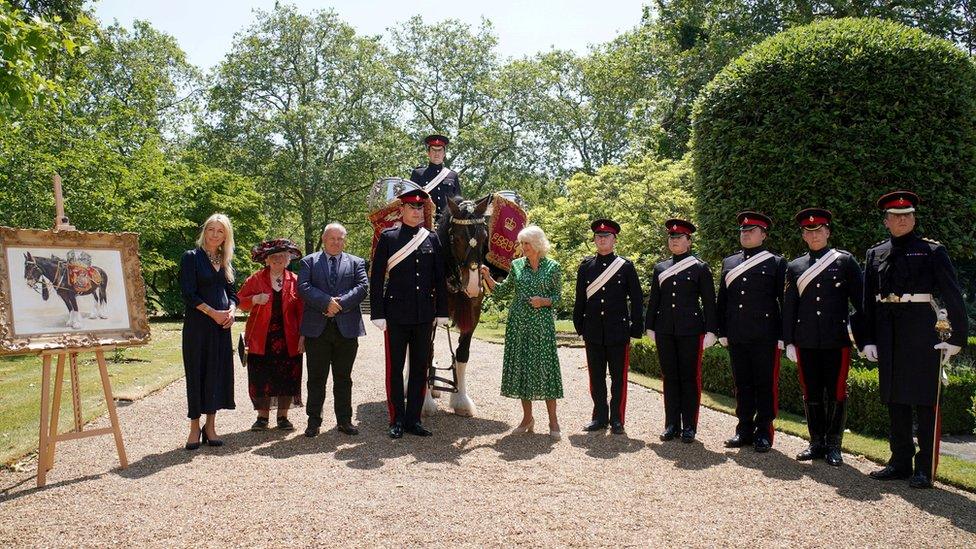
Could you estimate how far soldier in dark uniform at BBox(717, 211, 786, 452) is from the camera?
6402 millimetres

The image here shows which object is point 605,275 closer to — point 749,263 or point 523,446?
point 749,263

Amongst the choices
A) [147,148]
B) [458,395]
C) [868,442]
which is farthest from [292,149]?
[868,442]

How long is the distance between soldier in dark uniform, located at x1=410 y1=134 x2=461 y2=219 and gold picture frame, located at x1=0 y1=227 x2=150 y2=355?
126 inches

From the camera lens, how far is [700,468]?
226 inches

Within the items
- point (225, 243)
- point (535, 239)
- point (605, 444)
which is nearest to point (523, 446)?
point (605, 444)

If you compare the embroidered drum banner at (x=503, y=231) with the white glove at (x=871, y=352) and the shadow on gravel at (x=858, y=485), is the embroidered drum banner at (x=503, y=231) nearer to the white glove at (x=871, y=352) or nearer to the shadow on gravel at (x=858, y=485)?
the shadow on gravel at (x=858, y=485)

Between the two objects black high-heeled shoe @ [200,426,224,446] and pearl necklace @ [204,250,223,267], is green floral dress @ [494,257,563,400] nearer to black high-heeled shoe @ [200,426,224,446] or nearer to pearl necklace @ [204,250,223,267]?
black high-heeled shoe @ [200,426,224,446]

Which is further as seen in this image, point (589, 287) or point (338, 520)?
Answer: point (589, 287)

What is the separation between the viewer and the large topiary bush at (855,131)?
8.37 metres

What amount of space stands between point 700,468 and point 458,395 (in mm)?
3106

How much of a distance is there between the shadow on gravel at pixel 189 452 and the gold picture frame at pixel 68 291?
1031 millimetres

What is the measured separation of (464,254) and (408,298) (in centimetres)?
74

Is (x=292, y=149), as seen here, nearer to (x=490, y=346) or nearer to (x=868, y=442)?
(x=490, y=346)

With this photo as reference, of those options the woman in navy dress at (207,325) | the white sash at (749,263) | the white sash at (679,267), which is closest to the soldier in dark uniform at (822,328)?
the white sash at (749,263)
